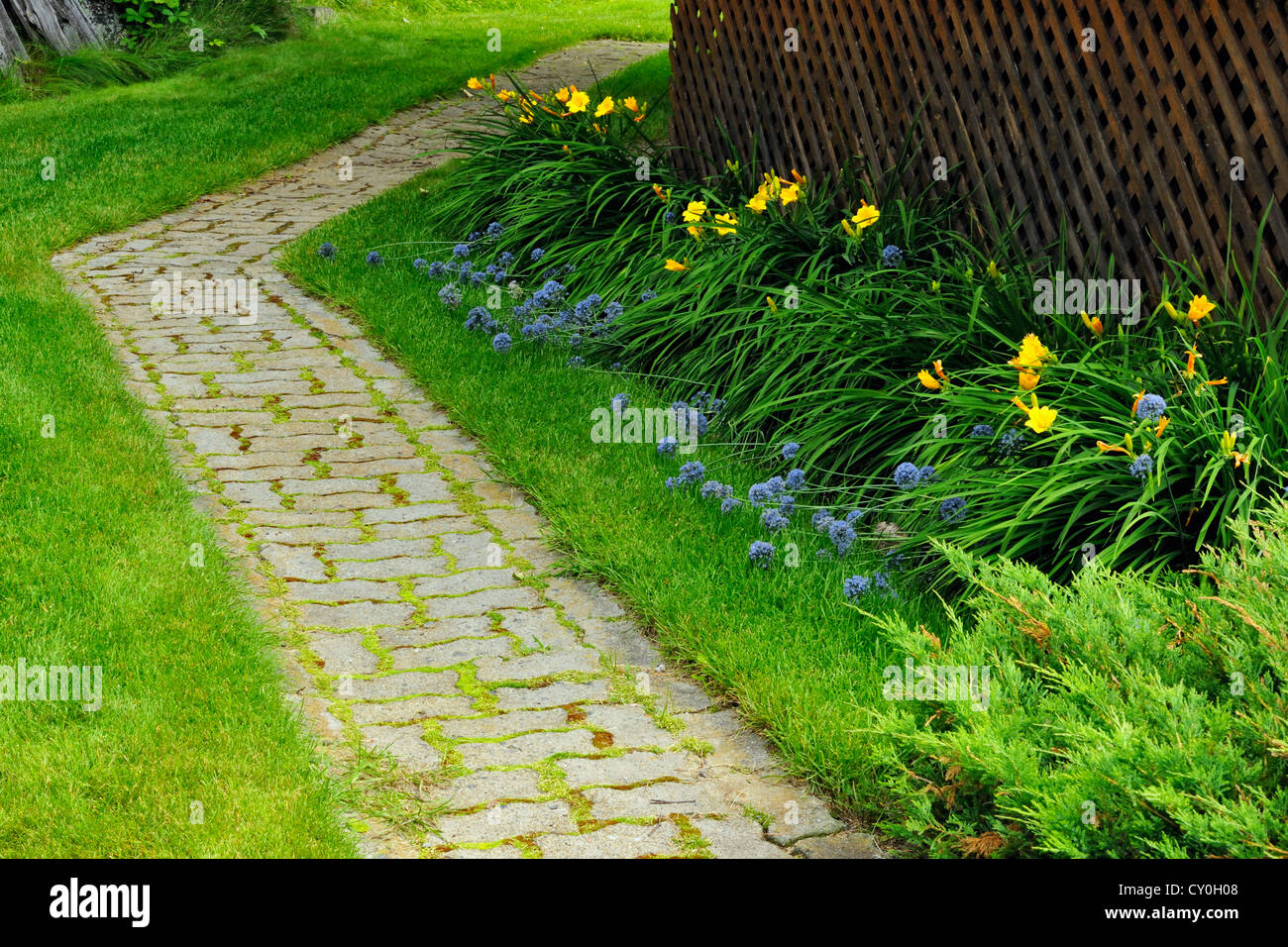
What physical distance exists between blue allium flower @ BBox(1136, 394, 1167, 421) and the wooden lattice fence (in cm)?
100

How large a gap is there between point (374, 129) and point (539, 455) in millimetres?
6778

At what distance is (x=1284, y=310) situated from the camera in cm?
439

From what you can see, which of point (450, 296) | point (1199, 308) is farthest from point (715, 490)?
point (450, 296)

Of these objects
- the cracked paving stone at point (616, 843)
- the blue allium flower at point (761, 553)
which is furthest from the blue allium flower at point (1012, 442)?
the cracked paving stone at point (616, 843)

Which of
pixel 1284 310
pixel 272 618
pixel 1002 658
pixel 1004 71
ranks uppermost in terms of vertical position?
pixel 1004 71

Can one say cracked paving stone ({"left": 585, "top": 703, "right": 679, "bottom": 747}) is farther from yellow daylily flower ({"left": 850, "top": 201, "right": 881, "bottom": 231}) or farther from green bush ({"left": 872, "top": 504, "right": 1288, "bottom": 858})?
yellow daylily flower ({"left": 850, "top": 201, "right": 881, "bottom": 231})

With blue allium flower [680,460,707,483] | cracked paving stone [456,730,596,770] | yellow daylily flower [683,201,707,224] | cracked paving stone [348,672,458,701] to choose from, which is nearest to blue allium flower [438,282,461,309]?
yellow daylily flower [683,201,707,224]

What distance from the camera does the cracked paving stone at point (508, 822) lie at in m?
3.05

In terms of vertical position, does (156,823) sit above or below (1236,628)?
below

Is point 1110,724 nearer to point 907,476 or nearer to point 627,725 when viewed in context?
point 627,725

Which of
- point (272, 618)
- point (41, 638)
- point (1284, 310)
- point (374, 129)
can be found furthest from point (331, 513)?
A: point (374, 129)

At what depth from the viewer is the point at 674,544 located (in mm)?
4402

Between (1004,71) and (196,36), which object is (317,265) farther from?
(196,36)

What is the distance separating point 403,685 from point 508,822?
758 millimetres
